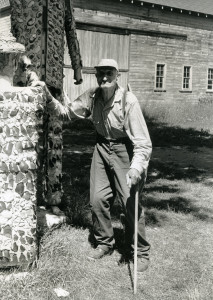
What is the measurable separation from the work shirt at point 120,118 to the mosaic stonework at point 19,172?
0.81 metres

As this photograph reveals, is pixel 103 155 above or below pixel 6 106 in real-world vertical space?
below

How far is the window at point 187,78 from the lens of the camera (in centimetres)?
2483

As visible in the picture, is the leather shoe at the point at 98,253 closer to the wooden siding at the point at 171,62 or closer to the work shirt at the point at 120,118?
the work shirt at the point at 120,118

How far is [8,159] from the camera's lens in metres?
3.64

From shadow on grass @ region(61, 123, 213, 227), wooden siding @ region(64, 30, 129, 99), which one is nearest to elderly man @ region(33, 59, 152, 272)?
shadow on grass @ region(61, 123, 213, 227)

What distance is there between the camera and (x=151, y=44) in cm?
2223

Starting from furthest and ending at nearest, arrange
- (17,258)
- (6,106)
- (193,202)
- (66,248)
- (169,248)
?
(193,202) → (169,248) → (66,248) → (17,258) → (6,106)

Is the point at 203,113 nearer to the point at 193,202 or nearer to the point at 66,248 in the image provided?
the point at 193,202

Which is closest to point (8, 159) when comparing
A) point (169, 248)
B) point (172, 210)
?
point (169, 248)

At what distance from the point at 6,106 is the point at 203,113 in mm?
17217

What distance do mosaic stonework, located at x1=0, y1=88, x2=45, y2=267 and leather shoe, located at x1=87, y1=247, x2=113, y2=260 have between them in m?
0.84

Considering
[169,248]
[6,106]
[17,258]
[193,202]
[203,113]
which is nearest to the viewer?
[6,106]

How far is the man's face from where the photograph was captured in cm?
419

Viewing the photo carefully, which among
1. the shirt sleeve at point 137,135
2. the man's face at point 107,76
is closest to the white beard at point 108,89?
the man's face at point 107,76
